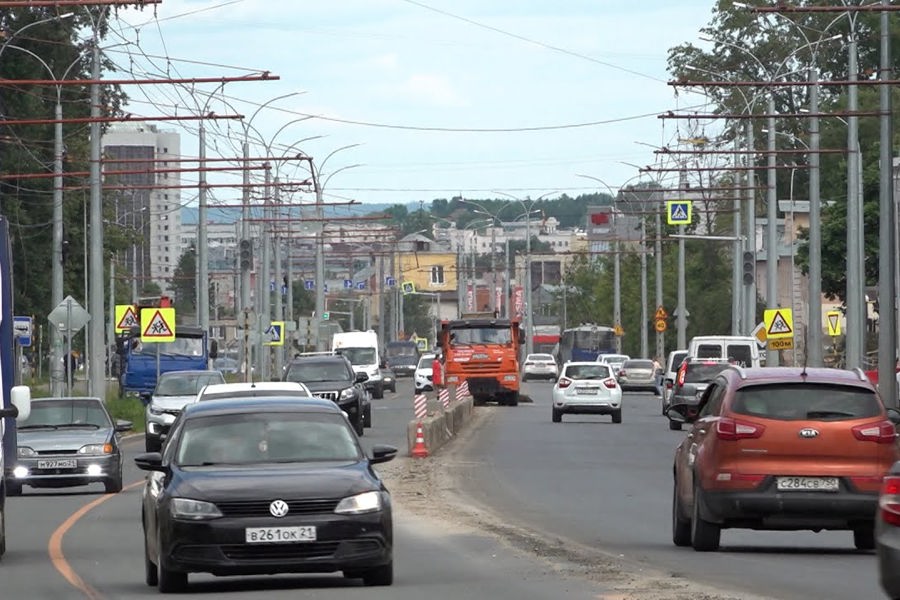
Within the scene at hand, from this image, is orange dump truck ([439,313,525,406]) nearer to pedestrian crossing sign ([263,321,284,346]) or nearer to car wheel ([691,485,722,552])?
pedestrian crossing sign ([263,321,284,346])

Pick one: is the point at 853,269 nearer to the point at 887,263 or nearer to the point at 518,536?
the point at 887,263

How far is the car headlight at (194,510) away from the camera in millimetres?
14273

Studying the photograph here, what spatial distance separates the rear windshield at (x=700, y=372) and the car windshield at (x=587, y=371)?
14.4 feet

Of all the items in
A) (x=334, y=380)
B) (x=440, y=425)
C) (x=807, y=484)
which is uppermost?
(x=807, y=484)

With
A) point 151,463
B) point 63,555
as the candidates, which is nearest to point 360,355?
point 63,555

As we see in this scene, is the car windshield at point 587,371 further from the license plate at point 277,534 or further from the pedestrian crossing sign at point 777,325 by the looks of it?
the license plate at point 277,534

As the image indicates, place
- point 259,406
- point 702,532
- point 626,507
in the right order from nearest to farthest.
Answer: point 259,406
point 702,532
point 626,507

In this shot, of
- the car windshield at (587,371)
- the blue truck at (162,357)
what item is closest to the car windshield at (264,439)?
the car windshield at (587,371)

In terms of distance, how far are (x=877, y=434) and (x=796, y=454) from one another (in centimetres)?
70

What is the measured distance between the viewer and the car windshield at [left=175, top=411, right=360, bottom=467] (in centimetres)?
1532

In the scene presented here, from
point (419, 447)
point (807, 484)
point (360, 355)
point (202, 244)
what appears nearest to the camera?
point (807, 484)

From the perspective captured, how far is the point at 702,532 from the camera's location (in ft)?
60.4

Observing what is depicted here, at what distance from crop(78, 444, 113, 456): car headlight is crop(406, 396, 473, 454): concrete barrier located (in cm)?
925

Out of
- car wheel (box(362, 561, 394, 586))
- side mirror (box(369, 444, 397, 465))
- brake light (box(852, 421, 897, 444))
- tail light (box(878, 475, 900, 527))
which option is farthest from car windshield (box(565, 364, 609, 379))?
tail light (box(878, 475, 900, 527))
